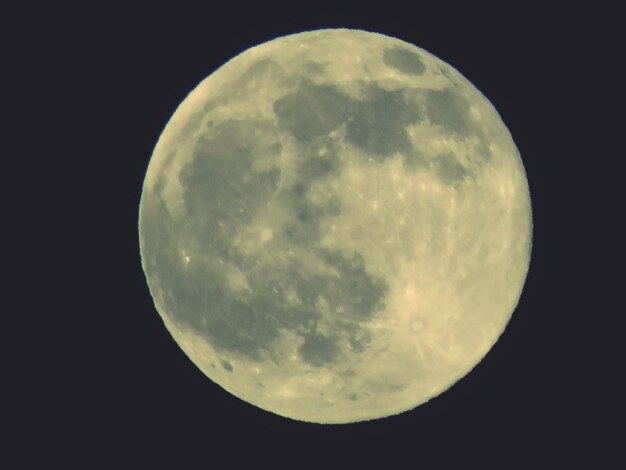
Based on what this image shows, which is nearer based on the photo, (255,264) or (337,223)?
(337,223)

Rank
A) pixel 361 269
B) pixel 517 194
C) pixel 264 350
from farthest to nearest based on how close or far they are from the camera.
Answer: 1. pixel 517 194
2. pixel 264 350
3. pixel 361 269

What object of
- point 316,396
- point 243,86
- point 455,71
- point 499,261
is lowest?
point 316,396

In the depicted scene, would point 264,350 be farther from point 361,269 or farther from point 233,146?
point 233,146

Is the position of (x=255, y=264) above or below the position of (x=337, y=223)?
below

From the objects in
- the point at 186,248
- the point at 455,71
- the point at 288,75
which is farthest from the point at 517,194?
the point at 186,248

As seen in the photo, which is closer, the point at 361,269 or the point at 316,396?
the point at 361,269

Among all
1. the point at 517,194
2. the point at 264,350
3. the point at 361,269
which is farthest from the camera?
the point at 517,194

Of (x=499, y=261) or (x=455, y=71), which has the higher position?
(x=455, y=71)

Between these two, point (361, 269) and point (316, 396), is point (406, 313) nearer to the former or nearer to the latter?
point (361, 269)
